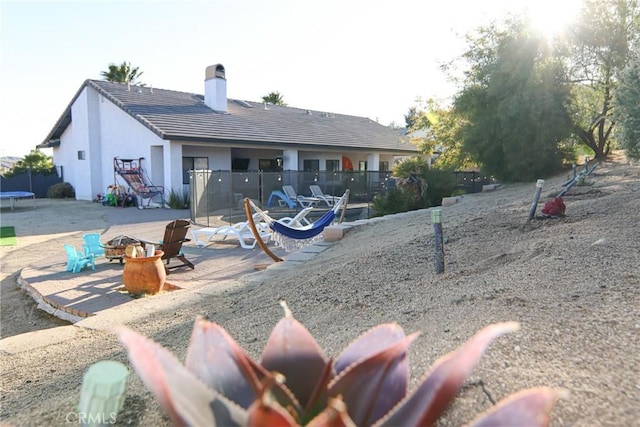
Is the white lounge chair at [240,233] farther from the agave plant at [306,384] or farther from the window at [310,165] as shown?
the window at [310,165]

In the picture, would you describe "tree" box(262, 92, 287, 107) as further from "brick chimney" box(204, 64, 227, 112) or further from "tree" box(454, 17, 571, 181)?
"tree" box(454, 17, 571, 181)

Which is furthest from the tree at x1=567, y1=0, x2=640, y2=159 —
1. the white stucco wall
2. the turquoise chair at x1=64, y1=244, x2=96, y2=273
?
the turquoise chair at x1=64, y1=244, x2=96, y2=273

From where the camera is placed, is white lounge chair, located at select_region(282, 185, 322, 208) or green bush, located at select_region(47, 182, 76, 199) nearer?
white lounge chair, located at select_region(282, 185, 322, 208)

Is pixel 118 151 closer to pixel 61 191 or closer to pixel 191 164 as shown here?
pixel 191 164

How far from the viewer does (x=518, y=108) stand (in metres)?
14.9

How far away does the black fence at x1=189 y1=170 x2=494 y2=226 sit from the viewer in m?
15.5

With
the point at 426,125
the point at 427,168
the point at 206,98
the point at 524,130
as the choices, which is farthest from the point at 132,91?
the point at 524,130

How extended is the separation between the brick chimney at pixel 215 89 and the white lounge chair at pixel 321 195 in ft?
27.5

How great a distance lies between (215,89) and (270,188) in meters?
9.42

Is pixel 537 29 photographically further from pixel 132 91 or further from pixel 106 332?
pixel 132 91

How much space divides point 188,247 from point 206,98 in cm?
1650

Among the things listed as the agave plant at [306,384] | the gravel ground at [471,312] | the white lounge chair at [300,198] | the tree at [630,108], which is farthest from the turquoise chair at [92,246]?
the white lounge chair at [300,198]

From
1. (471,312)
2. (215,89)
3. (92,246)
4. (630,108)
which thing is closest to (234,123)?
(215,89)

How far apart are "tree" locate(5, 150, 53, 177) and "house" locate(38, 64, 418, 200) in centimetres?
94
